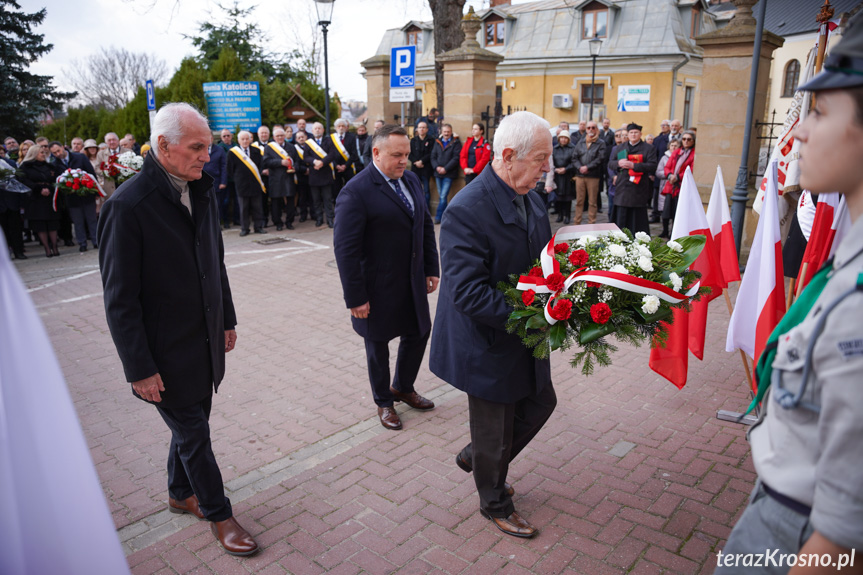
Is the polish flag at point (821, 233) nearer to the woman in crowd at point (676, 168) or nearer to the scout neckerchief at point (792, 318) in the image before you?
the scout neckerchief at point (792, 318)

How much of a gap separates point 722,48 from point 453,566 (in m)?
8.64

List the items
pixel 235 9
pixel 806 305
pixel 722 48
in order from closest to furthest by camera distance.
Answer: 1. pixel 806 305
2. pixel 722 48
3. pixel 235 9

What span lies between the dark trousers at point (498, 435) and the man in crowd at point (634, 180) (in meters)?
7.83

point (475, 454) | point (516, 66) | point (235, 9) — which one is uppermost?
point (235, 9)

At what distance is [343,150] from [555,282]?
11961 millimetres

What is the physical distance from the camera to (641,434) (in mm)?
4633

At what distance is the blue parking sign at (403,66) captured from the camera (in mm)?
12336

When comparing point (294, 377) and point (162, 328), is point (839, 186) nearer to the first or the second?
point (162, 328)

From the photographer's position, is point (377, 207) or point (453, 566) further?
point (377, 207)

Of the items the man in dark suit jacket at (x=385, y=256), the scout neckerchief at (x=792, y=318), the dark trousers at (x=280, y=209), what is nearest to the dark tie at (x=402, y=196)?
the man in dark suit jacket at (x=385, y=256)

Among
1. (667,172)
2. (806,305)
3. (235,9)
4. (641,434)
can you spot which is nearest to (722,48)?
(667,172)

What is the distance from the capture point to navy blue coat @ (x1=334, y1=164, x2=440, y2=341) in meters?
4.59

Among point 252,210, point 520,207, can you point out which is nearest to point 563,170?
point 252,210

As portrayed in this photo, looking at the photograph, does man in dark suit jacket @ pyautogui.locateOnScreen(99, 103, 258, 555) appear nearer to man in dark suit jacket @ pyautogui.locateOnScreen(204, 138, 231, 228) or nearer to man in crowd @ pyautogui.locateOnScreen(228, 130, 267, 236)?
man in crowd @ pyautogui.locateOnScreen(228, 130, 267, 236)
